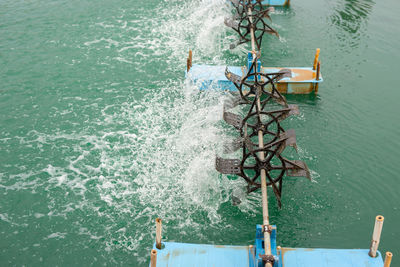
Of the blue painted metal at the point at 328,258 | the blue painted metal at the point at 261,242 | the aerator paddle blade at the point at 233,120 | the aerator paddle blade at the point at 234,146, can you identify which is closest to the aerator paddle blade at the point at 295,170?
the aerator paddle blade at the point at 234,146

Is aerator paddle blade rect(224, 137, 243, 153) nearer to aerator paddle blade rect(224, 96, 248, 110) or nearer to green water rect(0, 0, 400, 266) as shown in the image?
green water rect(0, 0, 400, 266)

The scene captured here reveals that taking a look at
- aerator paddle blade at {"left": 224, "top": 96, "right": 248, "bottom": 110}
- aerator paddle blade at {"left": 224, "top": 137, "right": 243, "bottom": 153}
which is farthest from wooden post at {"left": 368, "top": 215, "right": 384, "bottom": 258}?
aerator paddle blade at {"left": 224, "top": 96, "right": 248, "bottom": 110}

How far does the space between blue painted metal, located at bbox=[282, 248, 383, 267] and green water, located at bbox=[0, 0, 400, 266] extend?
76.0 inches

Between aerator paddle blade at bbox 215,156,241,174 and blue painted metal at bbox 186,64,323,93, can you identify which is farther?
blue painted metal at bbox 186,64,323,93

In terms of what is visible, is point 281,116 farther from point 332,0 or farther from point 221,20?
point 332,0

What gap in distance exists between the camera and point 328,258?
9.95 m

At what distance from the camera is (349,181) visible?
46.7 feet

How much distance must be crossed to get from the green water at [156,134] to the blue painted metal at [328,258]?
1.93m

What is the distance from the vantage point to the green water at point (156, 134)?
12367 millimetres

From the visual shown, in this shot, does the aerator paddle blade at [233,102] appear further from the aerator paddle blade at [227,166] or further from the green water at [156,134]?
the aerator paddle blade at [227,166]

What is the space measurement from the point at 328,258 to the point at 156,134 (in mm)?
8541

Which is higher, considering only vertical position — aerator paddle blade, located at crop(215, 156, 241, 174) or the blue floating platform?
aerator paddle blade, located at crop(215, 156, 241, 174)

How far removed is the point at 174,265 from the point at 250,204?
4.23 m

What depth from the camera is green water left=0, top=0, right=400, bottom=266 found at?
487 inches
